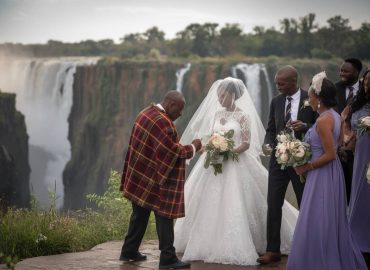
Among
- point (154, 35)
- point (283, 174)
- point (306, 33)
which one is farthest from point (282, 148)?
point (154, 35)

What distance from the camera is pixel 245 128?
24.6ft

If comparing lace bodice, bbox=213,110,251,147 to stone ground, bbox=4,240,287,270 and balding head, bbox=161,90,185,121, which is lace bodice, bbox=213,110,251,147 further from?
stone ground, bbox=4,240,287,270

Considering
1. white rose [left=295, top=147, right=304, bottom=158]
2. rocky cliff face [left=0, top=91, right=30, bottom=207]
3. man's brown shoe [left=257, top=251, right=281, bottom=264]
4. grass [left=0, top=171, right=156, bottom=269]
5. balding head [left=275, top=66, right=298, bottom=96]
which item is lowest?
rocky cliff face [left=0, top=91, right=30, bottom=207]

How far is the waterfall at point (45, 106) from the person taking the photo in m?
35.8

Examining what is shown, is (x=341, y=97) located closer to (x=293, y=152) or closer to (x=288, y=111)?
(x=288, y=111)

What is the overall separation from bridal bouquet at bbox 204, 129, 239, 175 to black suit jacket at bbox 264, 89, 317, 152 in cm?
40

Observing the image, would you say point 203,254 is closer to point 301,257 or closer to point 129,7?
point 301,257

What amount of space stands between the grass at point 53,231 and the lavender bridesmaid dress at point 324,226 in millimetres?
2910

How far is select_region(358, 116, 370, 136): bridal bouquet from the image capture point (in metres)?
6.27

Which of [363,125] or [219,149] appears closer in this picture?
[363,125]

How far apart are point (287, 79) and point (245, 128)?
2.66 feet

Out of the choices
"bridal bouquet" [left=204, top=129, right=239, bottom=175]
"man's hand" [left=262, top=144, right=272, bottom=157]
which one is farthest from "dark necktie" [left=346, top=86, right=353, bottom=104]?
"bridal bouquet" [left=204, top=129, right=239, bottom=175]

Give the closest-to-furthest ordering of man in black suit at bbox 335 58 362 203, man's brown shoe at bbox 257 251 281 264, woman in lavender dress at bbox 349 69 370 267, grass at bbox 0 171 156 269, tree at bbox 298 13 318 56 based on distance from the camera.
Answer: woman in lavender dress at bbox 349 69 370 267
man in black suit at bbox 335 58 362 203
man's brown shoe at bbox 257 251 281 264
grass at bbox 0 171 156 269
tree at bbox 298 13 318 56

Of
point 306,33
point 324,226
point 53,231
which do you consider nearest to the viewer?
point 324,226
